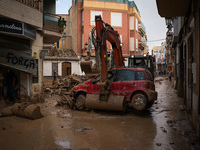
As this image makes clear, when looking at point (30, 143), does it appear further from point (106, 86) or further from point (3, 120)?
point (106, 86)

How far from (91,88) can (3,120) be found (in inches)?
149

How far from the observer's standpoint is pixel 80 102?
855cm

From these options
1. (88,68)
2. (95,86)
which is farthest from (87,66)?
(95,86)

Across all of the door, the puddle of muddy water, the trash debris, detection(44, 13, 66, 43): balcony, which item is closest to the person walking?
the trash debris

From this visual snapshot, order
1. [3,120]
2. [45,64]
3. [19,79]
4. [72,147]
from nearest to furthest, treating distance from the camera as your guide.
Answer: [72,147], [3,120], [19,79], [45,64]

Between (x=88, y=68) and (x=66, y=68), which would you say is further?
(x=66, y=68)

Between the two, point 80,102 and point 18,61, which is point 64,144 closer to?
point 80,102

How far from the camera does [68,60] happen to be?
26969mm

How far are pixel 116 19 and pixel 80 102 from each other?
22.5 m

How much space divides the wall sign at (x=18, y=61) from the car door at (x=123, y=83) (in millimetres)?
4764

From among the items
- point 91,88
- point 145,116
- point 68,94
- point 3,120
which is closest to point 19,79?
point 68,94

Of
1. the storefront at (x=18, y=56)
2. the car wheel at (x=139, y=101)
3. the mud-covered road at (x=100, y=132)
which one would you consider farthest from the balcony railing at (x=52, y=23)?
the car wheel at (x=139, y=101)

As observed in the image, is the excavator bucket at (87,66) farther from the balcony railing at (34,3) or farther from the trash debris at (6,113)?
the trash debris at (6,113)

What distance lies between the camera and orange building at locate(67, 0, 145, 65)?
1072 inches
